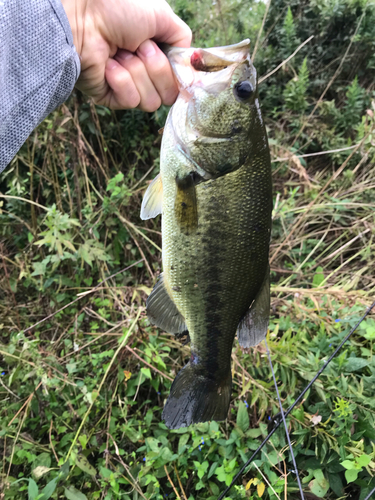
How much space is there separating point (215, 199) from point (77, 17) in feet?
3.25

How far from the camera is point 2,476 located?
1.77 meters

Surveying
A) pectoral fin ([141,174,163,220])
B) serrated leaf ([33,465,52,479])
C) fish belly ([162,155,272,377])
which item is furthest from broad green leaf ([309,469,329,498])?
pectoral fin ([141,174,163,220])

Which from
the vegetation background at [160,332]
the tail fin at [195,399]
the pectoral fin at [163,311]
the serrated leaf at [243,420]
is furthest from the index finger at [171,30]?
the serrated leaf at [243,420]

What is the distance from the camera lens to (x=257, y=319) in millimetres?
1330

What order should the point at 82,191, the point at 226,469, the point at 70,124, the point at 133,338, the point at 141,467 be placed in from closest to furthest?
1. the point at 226,469
2. the point at 141,467
3. the point at 133,338
4. the point at 70,124
5. the point at 82,191

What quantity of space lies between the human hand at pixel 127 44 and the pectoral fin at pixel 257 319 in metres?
0.99

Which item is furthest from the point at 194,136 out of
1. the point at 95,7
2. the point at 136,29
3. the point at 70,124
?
the point at 70,124

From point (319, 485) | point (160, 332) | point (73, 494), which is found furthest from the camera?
point (160, 332)

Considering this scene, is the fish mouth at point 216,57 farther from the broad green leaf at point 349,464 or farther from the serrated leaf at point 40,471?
the serrated leaf at point 40,471

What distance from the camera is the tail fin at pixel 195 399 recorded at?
1.34 metres

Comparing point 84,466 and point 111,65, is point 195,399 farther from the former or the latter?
point 111,65

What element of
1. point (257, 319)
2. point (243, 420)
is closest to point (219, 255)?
point (257, 319)

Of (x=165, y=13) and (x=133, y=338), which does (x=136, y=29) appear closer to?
(x=165, y=13)

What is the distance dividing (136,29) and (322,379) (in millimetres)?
1978
